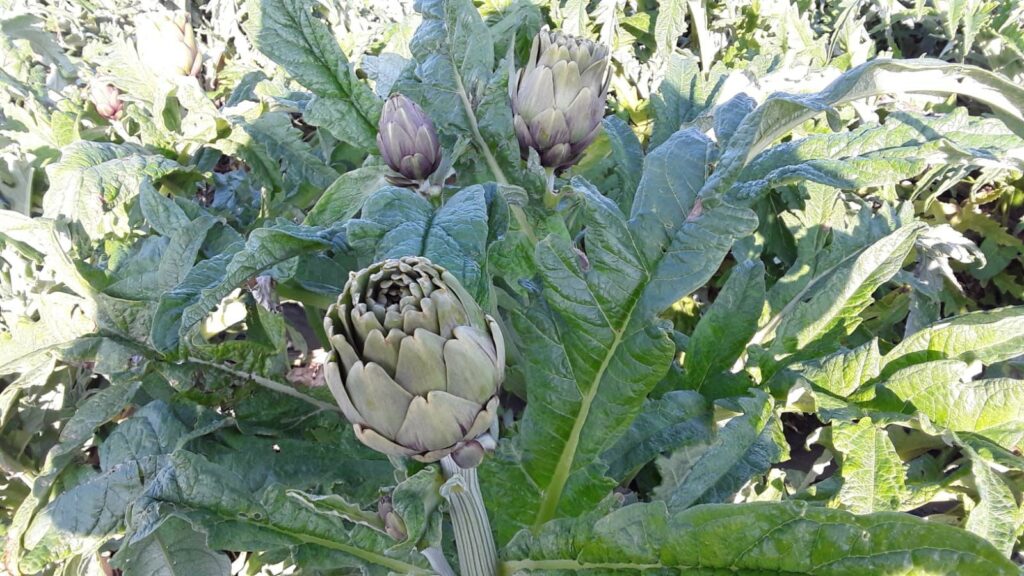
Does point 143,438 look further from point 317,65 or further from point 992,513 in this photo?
point 992,513

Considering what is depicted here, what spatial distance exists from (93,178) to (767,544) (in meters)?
0.88

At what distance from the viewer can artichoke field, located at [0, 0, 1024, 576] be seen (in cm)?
52

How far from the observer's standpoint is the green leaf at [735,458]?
Answer: 0.64 m

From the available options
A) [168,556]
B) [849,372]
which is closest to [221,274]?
[168,556]

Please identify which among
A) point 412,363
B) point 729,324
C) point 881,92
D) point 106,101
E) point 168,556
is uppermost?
point 881,92

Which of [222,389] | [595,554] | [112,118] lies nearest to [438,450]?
[595,554]

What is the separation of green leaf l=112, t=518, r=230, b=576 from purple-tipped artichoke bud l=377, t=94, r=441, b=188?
0.43 m

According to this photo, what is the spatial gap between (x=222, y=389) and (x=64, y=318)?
7.6 inches

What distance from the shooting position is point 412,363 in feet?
1.60

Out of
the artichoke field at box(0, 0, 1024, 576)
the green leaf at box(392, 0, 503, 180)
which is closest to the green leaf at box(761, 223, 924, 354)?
the artichoke field at box(0, 0, 1024, 576)

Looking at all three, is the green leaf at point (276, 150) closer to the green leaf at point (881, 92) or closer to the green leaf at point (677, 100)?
the green leaf at point (677, 100)

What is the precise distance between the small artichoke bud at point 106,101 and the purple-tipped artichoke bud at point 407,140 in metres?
0.75

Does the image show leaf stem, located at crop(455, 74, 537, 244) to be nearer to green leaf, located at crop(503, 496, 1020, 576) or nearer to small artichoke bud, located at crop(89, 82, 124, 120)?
green leaf, located at crop(503, 496, 1020, 576)

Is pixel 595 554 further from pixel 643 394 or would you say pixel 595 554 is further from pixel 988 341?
pixel 988 341
